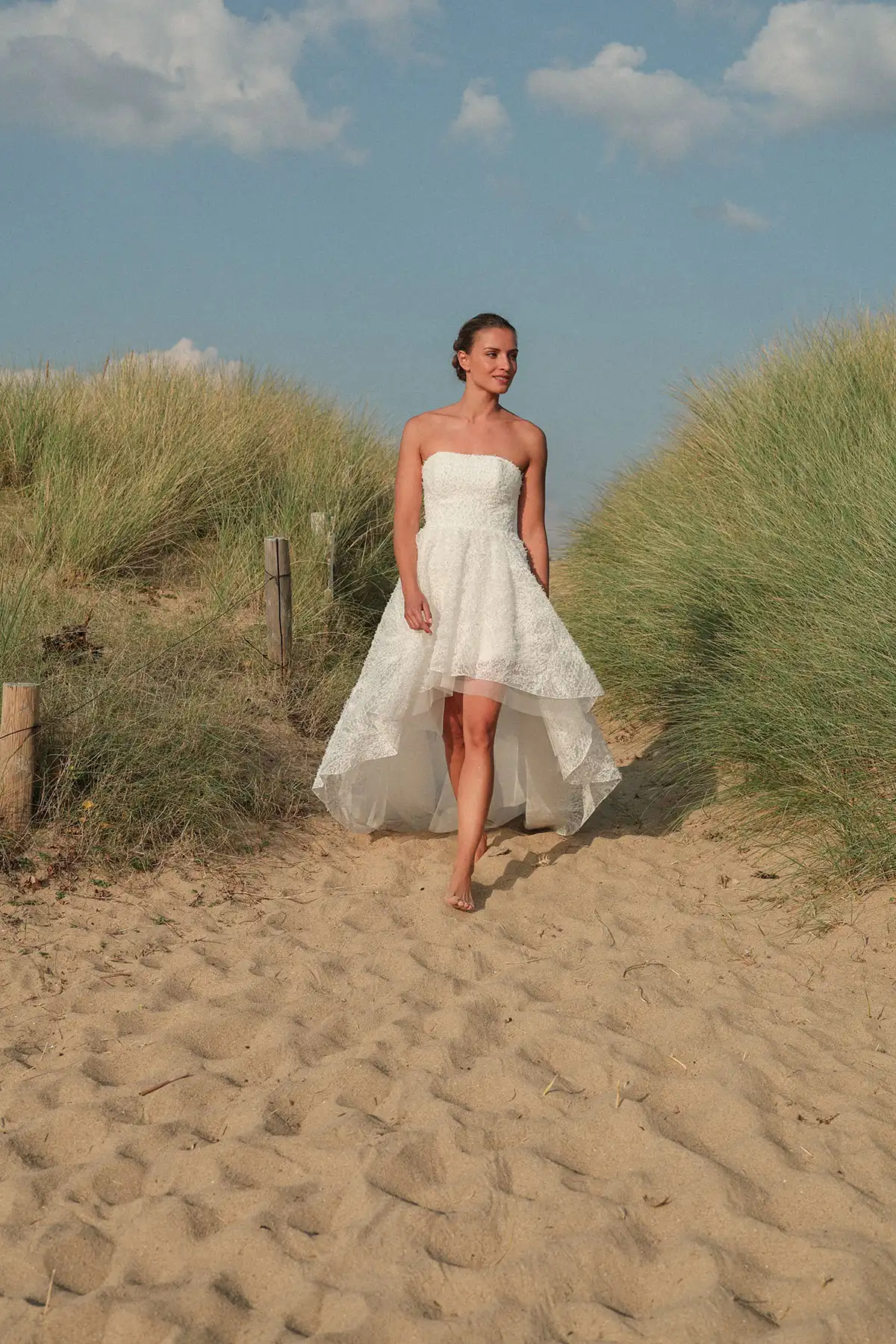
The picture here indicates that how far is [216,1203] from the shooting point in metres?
2.46

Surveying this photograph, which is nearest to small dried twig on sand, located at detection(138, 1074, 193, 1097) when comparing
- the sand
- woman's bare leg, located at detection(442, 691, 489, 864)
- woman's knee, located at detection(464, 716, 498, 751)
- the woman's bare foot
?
the sand

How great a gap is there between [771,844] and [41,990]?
2751mm

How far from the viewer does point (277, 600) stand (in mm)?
6762

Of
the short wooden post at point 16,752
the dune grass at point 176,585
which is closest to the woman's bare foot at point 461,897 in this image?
the dune grass at point 176,585

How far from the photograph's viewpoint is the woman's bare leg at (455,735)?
4.55m

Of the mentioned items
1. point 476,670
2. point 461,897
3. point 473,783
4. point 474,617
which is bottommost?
point 461,897

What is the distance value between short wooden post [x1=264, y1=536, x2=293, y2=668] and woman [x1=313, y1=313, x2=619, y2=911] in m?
2.31

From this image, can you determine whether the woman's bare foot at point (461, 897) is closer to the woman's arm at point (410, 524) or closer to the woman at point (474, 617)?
the woman at point (474, 617)

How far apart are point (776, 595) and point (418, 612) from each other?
228 centimetres

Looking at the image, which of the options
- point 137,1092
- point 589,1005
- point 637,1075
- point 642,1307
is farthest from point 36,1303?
point 589,1005

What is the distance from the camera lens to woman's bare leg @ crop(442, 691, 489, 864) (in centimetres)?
455

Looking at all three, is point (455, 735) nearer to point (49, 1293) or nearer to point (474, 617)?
point (474, 617)

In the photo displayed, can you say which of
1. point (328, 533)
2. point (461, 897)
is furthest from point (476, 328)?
Result: point (328, 533)

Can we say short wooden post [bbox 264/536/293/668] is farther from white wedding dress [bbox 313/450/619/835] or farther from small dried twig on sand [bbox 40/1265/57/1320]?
small dried twig on sand [bbox 40/1265/57/1320]
